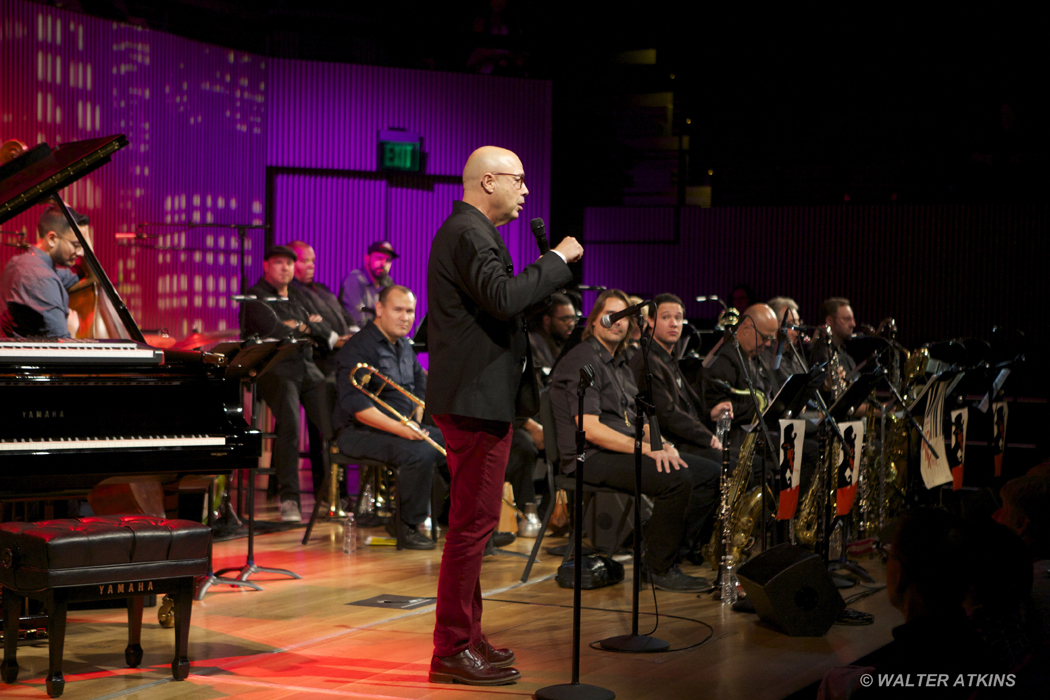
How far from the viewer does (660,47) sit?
39.8 ft

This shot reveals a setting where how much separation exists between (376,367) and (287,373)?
0.94 m

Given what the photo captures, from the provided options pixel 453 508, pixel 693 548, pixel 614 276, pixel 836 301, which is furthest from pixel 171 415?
pixel 614 276

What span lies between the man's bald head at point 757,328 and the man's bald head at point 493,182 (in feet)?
9.48

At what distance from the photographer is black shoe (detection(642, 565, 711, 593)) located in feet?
16.8

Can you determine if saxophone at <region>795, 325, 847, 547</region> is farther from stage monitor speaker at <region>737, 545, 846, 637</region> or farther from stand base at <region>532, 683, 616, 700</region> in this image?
stand base at <region>532, 683, 616, 700</region>

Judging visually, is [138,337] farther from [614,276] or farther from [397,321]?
[614,276]

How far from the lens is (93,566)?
132 inches

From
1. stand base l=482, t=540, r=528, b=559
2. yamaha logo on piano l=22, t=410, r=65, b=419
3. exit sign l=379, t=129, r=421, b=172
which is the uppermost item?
exit sign l=379, t=129, r=421, b=172

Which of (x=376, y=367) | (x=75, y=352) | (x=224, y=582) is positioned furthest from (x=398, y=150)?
(x=75, y=352)

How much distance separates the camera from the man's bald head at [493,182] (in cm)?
342

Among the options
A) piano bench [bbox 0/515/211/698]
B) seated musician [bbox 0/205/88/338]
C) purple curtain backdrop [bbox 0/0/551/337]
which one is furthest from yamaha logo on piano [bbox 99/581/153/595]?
purple curtain backdrop [bbox 0/0/551/337]

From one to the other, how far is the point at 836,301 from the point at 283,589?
4355mm

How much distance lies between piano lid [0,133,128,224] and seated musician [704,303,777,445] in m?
3.15

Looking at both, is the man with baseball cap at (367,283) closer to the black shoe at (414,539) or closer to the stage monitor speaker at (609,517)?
the black shoe at (414,539)
